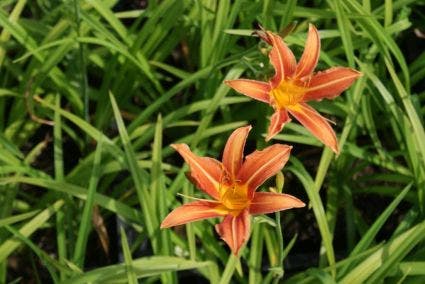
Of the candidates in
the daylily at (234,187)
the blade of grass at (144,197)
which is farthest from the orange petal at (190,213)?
the blade of grass at (144,197)

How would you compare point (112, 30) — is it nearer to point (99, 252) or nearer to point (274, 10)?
point (274, 10)

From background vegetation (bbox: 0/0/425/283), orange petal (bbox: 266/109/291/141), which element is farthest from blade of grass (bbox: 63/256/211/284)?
orange petal (bbox: 266/109/291/141)

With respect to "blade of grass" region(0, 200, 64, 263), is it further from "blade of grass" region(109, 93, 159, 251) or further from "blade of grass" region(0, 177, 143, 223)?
"blade of grass" region(109, 93, 159, 251)

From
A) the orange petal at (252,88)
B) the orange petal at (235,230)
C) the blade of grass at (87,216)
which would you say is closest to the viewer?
the orange petal at (235,230)

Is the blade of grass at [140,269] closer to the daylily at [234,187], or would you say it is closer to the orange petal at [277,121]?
the daylily at [234,187]

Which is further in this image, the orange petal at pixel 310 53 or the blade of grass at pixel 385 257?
the blade of grass at pixel 385 257

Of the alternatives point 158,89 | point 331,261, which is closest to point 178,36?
point 158,89
